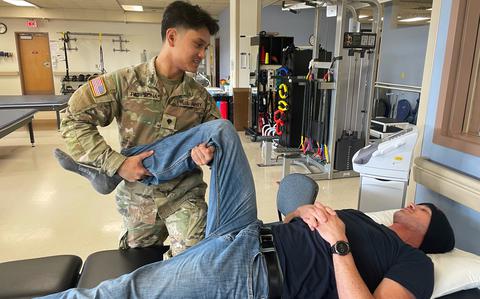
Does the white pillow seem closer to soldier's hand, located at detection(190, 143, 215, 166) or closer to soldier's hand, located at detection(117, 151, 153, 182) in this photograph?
soldier's hand, located at detection(190, 143, 215, 166)

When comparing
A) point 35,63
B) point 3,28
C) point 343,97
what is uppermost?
point 3,28

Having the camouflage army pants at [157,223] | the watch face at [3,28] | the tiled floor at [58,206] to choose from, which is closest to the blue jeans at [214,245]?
the camouflage army pants at [157,223]

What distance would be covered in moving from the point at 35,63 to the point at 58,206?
29.6ft

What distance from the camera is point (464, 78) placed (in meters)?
1.94

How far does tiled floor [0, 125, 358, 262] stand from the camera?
2729 millimetres

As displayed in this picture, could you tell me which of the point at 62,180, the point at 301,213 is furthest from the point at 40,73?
the point at 301,213

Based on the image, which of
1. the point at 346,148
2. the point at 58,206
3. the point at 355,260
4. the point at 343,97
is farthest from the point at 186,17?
the point at 346,148

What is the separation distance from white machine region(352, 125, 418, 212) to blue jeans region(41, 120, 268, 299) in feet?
3.46

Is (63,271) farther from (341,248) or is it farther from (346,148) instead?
(346,148)

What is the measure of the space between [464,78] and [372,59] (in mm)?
2304

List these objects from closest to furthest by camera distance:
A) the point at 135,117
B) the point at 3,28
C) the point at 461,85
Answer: the point at 135,117 → the point at 461,85 → the point at 3,28

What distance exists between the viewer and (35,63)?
10.6 metres

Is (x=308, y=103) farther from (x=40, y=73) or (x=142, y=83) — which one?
(x=40, y=73)

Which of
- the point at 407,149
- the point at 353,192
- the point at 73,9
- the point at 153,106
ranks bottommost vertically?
the point at 353,192
